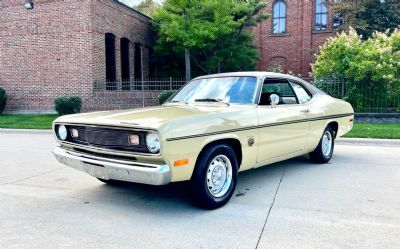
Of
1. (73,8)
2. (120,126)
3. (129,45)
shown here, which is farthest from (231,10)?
(120,126)

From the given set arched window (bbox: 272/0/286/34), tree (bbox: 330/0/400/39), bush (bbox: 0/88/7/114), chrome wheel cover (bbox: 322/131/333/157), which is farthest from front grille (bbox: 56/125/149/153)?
arched window (bbox: 272/0/286/34)

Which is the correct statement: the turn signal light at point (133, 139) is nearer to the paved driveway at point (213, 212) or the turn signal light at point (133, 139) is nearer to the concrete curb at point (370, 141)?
the paved driveway at point (213, 212)

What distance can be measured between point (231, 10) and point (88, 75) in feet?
24.0

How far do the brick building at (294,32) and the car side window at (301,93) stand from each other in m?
19.5

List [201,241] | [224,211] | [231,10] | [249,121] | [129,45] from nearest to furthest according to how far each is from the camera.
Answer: [201,241]
[224,211]
[249,121]
[231,10]
[129,45]

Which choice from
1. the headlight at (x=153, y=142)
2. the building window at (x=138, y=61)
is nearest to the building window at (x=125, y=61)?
the building window at (x=138, y=61)

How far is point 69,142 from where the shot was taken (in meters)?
4.76

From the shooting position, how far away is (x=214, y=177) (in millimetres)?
4398

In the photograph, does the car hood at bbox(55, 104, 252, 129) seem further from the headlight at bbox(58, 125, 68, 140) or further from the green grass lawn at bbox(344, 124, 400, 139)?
the green grass lawn at bbox(344, 124, 400, 139)

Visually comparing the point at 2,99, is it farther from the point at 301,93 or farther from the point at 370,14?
the point at 370,14

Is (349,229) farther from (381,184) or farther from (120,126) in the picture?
(120,126)

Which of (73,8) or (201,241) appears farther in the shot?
(73,8)

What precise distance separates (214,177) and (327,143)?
330cm

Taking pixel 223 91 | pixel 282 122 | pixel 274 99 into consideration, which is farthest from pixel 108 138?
pixel 282 122
